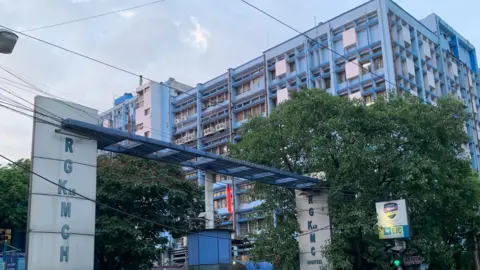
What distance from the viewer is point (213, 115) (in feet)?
195

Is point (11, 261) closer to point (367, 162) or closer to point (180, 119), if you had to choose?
point (367, 162)

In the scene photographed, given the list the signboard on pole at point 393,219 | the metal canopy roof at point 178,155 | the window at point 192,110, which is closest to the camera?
the metal canopy roof at point 178,155

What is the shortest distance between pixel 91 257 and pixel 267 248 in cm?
1017

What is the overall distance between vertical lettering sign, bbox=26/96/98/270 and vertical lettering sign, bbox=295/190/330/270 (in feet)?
33.5

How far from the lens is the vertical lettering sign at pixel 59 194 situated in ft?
45.7

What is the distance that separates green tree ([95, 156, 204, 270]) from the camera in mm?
25406

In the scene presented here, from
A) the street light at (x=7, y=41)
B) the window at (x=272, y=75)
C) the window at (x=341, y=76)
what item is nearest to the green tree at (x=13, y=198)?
the street light at (x=7, y=41)

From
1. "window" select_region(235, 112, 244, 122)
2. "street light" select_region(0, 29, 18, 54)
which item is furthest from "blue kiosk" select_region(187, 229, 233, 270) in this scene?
"window" select_region(235, 112, 244, 122)

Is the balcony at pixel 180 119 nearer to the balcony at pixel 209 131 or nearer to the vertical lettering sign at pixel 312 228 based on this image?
the balcony at pixel 209 131

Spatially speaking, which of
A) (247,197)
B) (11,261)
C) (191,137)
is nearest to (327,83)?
(191,137)

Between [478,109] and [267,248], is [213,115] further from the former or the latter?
[267,248]

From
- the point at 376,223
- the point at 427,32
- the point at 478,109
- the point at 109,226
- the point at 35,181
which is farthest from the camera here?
the point at 478,109

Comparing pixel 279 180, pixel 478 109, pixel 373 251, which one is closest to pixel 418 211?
pixel 373 251

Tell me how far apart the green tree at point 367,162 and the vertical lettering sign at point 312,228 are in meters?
0.43
